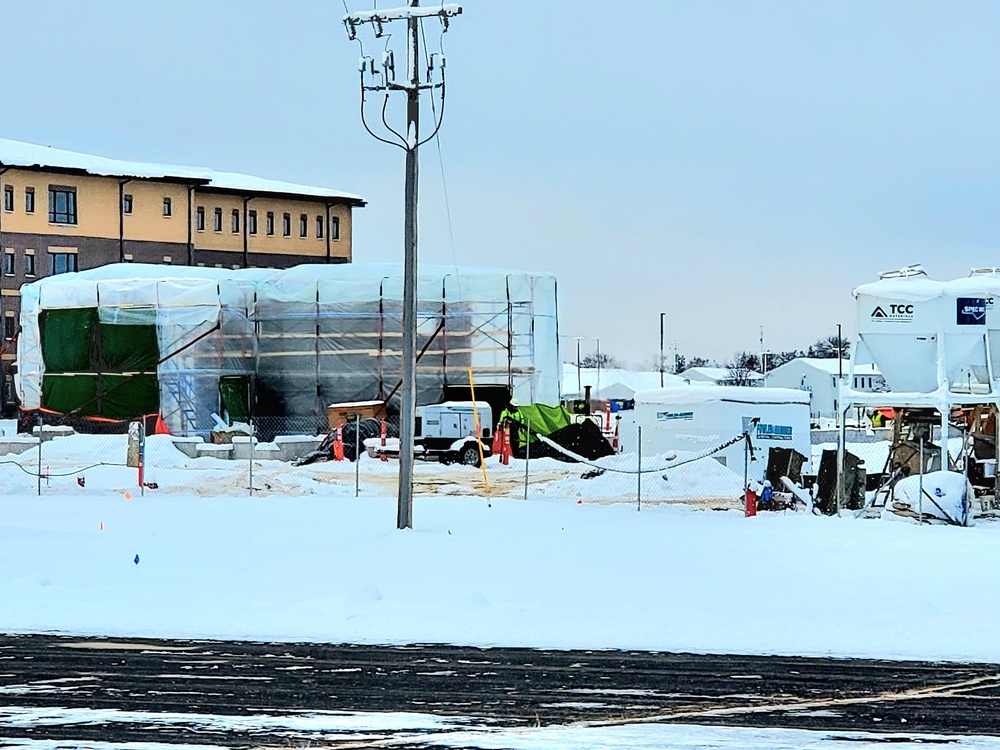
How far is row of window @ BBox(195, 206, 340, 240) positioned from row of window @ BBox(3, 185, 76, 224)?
22.7 ft

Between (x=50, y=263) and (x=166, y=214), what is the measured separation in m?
6.94

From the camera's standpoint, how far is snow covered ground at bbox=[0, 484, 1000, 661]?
12.8 metres

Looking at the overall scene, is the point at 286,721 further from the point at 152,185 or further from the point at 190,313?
the point at 152,185

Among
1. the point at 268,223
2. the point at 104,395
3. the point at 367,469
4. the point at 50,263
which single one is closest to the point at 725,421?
the point at 367,469

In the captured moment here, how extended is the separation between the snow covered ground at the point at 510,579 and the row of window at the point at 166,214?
169 feet

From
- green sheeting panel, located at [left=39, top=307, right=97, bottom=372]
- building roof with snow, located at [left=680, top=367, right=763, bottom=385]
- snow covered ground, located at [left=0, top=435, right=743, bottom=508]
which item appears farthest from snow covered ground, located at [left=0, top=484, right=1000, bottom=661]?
building roof with snow, located at [left=680, top=367, right=763, bottom=385]

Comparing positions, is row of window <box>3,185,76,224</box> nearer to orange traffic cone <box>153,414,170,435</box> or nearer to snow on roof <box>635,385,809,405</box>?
orange traffic cone <box>153,414,170,435</box>

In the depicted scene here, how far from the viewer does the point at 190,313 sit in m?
49.3

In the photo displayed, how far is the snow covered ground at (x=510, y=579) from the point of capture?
1284cm

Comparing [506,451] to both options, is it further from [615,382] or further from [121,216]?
[615,382]

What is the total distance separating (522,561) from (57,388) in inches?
1510

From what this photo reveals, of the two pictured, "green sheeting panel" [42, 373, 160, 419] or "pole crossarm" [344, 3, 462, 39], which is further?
"green sheeting panel" [42, 373, 160, 419]

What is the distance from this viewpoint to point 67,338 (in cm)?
5153

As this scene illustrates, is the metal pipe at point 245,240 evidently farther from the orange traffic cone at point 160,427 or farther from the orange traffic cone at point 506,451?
the orange traffic cone at point 506,451
